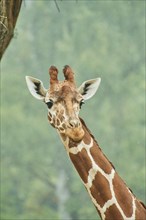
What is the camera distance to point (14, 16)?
24.5 feet

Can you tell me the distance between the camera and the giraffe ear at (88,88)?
6914 mm

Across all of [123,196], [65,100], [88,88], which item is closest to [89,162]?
[123,196]

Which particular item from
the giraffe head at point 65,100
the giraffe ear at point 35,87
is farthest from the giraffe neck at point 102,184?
the giraffe ear at point 35,87

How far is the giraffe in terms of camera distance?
6.55m

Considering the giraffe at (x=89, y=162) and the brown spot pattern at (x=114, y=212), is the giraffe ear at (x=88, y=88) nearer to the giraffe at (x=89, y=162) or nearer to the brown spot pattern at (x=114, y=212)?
the giraffe at (x=89, y=162)

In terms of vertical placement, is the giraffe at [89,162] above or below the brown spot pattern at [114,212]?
above

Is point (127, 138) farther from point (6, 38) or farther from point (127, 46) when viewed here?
point (6, 38)

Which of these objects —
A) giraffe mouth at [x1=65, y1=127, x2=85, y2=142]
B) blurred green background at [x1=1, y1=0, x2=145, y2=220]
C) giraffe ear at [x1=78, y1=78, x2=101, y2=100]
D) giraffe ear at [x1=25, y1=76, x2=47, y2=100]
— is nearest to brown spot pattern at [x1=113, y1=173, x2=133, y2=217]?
giraffe mouth at [x1=65, y1=127, x2=85, y2=142]

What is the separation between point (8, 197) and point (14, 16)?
35231 millimetres

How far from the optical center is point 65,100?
21.9 ft

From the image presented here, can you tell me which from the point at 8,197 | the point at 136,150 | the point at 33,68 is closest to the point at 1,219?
the point at 8,197

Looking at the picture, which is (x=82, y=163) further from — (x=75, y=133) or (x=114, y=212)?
(x=114, y=212)

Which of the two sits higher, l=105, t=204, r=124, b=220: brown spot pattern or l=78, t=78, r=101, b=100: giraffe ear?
l=78, t=78, r=101, b=100: giraffe ear

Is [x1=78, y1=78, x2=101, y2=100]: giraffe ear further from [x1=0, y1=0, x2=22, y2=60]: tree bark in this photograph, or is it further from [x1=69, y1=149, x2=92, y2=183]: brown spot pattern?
[x1=0, y1=0, x2=22, y2=60]: tree bark
